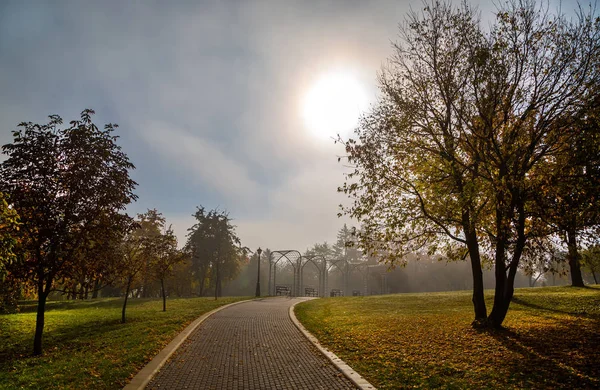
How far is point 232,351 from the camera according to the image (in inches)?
368

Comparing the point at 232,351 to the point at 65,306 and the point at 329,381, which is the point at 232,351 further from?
the point at 65,306

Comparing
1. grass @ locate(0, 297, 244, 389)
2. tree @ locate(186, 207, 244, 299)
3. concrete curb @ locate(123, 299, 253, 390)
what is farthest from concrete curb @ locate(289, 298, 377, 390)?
tree @ locate(186, 207, 244, 299)

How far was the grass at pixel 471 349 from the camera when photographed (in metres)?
6.65

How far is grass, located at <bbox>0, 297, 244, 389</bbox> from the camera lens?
6984 mm

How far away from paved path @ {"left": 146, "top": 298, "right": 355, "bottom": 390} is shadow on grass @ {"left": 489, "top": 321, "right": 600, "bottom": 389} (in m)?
3.58

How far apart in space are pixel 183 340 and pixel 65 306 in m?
17.6

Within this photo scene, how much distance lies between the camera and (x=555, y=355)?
7.70 metres

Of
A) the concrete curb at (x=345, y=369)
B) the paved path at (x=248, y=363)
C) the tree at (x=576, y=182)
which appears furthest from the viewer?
the tree at (x=576, y=182)

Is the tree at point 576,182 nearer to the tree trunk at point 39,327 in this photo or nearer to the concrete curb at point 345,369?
the concrete curb at point 345,369

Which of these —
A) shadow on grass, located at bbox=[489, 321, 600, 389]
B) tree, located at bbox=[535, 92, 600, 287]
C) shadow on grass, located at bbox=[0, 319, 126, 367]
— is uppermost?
tree, located at bbox=[535, 92, 600, 287]

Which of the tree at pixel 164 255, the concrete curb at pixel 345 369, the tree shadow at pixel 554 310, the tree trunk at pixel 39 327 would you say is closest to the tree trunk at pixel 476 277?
the tree shadow at pixel 554 310

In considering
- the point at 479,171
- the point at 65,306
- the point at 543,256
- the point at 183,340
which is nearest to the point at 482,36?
the point at 479,171

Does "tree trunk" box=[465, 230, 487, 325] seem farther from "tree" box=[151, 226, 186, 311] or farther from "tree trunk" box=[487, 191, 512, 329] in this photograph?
"tree" box=[151, 226, 186, 311]

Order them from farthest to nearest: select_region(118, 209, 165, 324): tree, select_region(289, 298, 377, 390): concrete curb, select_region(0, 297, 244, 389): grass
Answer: select_region(118, 209, 165, 324): tree < select_region(0, 297, 244, 389): grass < select_region(289, 298, 377, 390): concrete curb
